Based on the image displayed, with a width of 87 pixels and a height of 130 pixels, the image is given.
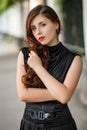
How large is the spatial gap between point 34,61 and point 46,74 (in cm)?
15

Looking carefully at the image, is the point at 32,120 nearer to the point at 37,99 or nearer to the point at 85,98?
the point at 37,99

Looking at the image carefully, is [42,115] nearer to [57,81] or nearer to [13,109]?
[57,81]

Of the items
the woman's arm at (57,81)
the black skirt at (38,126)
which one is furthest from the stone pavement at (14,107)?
the woman's arm at (57,81)

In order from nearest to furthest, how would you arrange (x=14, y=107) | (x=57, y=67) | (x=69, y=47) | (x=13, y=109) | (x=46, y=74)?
(x=46, y=74)
(x=57, y=67)
(x=13, y=109)
(x=14, y=107)
(x=69, y=47)

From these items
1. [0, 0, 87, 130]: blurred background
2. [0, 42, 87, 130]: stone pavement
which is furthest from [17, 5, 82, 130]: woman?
[0, 42, 87, 130]: stone pavement

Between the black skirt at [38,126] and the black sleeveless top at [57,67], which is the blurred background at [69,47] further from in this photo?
the black skirt at [38,126]

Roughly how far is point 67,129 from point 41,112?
250 millimetres

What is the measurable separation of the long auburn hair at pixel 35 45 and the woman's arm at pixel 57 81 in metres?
0.06

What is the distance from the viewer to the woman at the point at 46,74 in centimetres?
335

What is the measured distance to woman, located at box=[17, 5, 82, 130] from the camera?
3350 mm

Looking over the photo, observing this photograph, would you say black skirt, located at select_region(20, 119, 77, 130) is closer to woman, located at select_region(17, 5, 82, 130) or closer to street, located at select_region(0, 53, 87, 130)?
woman, located at select_region(17, 5, 82, 130)

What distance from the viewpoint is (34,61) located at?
11.1ft

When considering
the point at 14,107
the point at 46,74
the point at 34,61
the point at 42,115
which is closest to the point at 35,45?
the point at 34,61

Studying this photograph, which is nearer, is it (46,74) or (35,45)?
(46,74)
